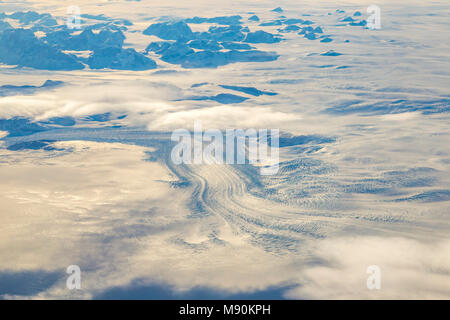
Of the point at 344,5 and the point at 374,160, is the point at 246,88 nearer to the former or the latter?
the point at 374,160

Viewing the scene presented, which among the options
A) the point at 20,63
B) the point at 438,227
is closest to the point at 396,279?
the point at 438,227

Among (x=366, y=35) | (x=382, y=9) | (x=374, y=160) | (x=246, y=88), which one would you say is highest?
(x=382, y=9)

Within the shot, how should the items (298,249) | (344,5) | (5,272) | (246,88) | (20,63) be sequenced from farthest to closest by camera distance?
(344,5) < (20,63) < (246,88) < (298,249) < (5,272)

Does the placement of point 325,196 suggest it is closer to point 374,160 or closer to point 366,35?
point 374,160

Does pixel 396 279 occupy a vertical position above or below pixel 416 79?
below
